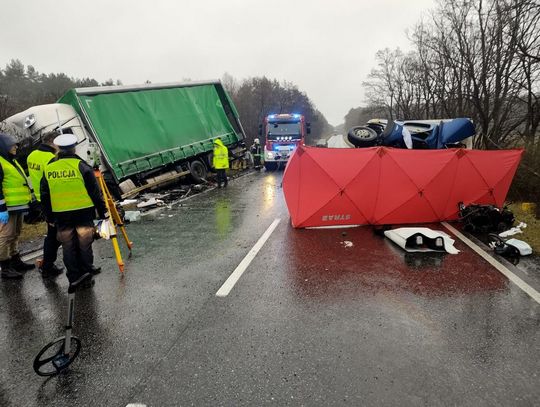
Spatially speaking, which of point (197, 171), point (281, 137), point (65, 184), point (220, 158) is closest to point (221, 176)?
point (220, 158)

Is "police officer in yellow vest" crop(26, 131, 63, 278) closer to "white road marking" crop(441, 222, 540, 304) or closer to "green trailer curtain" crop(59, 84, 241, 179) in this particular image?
"green trailer curtain" crop(59, 84, 241, 179)

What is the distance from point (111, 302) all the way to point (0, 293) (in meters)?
1.64

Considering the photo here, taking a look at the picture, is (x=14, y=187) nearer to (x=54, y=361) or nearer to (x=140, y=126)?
(x=54, y=361)

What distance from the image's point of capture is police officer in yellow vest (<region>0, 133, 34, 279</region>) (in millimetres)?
4547

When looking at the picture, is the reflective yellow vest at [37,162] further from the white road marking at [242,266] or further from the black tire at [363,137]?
the black tire at [363,137]

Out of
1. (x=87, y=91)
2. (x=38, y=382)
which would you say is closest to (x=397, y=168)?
(x=38, y=382)

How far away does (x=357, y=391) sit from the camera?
8.12 ft

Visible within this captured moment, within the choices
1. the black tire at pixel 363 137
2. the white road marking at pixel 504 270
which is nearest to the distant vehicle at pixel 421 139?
the black tire at pixel 363 137

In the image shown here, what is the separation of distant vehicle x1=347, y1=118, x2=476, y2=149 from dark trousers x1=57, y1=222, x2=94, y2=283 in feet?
24.0

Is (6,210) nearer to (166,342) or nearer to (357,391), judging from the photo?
(166,342)

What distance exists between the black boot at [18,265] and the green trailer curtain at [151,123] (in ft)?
Answer: 19.5

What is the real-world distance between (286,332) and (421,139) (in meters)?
8.61

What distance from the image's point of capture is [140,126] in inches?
467

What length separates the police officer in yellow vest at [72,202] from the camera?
12.8 ft
